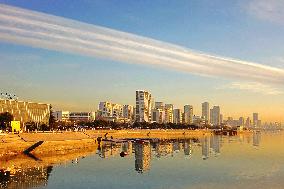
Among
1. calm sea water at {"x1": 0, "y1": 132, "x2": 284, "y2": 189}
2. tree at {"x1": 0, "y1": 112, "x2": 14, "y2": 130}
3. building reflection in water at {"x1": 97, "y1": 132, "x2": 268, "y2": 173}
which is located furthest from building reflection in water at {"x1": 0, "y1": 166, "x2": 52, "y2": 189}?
tree at {"x1": 0, "y1": 112, "x2": 14, "y2": 130}

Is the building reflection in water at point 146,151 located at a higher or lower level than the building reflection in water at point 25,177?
lower

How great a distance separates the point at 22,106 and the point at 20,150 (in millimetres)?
106099

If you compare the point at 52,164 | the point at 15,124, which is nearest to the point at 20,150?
the point at 52,164

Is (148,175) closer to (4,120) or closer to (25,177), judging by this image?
(25,177)

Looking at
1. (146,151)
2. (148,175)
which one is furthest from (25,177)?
(146,151)

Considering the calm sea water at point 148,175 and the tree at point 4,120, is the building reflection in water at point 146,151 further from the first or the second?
the tree at point 4,120

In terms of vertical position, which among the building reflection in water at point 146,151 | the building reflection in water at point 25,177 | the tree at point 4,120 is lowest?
the building reflection in water at point 146,151

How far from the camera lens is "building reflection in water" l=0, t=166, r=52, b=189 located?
54031 mm

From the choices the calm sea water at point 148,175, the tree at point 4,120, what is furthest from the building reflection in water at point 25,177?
the tree at point 4,120

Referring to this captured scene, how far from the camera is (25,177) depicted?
5944 centimetres

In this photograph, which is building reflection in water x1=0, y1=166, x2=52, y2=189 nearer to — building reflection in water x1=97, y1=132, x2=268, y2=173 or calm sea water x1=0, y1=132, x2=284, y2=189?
calm sea water x1=0, y1=132, x2=284, y2=189

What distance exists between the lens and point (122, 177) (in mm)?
64000

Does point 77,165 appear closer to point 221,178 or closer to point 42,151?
point 42,151

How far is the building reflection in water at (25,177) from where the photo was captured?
177 ft
